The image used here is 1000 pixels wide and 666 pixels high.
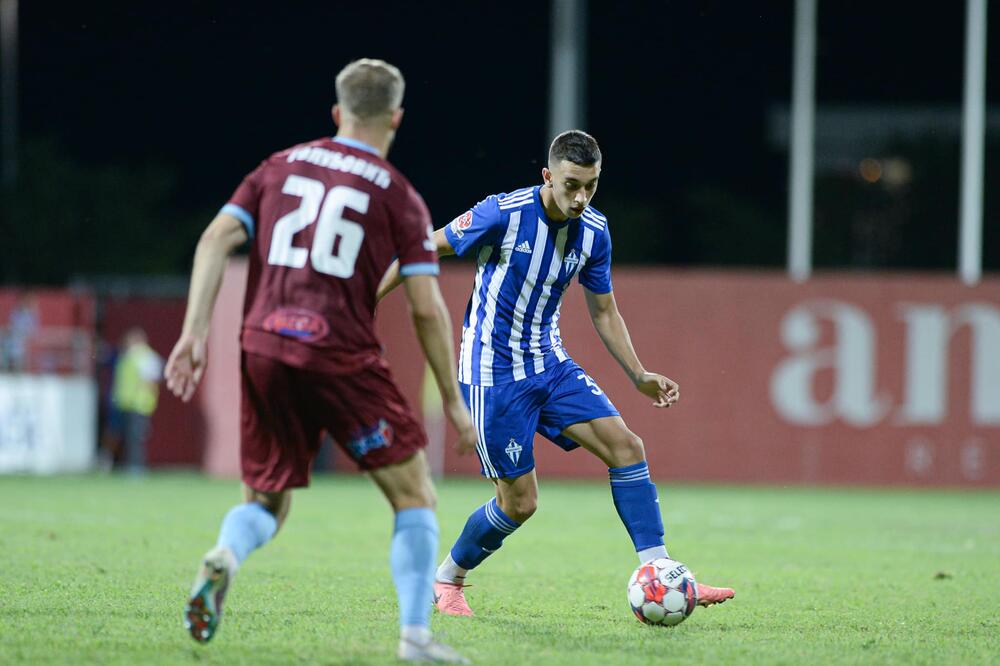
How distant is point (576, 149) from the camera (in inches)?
277

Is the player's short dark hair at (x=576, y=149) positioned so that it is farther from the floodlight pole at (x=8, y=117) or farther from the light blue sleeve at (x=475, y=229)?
the floodlight pole at (x=8, y=117)

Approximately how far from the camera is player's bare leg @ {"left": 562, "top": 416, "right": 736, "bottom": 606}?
7.23 meters

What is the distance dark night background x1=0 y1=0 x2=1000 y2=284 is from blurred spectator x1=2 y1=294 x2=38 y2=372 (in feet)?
36.8

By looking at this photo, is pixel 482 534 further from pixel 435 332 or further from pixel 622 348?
pixel 435 332

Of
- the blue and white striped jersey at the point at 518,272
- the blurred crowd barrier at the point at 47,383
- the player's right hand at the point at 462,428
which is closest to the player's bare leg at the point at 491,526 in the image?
the blue and white striped jersey at the point at 518,272

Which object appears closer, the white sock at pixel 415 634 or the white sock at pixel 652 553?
the white sock at pixel 415 634

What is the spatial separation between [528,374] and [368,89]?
7.51 feet

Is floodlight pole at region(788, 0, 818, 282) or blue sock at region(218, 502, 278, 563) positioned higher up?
floodlight pole at region(788, 0, 818, 282)

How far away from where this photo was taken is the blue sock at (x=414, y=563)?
5.48 meters

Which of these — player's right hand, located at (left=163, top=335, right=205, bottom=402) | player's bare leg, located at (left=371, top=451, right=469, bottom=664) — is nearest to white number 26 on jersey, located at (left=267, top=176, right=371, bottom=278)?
player's right hand, located at (left=163, top=335, right=205, bottom=402)

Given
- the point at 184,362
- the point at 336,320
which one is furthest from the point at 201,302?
the point at 336,320

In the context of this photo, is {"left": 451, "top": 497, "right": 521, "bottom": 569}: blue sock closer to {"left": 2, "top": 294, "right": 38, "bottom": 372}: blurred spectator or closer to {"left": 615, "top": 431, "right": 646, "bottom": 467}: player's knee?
{"left": 615, "top": 431, "right": 646, "bottom": 467}: player's knee

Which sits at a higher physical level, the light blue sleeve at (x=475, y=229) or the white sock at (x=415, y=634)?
the light blue sleeve at (x=475, y=229)

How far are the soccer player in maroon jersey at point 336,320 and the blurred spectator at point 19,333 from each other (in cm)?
1706
